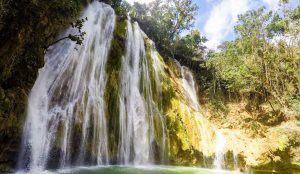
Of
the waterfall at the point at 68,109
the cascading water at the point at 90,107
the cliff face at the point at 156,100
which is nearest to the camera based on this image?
the cliff face at the point at 156,100

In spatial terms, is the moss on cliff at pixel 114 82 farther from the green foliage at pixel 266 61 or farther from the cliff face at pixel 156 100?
the green foliage at pixel 266 61

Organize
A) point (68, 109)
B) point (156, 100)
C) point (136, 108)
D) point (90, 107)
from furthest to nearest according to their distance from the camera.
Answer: point (156, 100)
point (136, 108)
point (90, 107)
point (68, 109)

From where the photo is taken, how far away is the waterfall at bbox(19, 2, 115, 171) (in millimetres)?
10860

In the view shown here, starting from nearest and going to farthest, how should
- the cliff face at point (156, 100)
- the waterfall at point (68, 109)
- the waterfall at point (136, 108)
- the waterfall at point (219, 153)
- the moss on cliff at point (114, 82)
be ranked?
the cliff face at point (156, 100)
the waterfall at point (68, 109)
the moss on cliff at point (114, 82)
the waterfall at point (136, 108)
the waterfall at point (219, 153)

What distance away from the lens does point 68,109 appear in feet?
40.9

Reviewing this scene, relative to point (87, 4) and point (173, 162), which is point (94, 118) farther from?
point (87, 4)

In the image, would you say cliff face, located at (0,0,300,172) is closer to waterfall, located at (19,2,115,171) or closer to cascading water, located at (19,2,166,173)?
cascading water, located at (19,2,166,173)

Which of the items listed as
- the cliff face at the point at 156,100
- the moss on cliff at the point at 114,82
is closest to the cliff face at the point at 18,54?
the cliff face at the point at 156,100

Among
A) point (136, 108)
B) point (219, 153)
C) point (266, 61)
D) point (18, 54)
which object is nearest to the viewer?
point (18, 54)

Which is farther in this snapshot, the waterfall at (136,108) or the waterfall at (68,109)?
the waterfall at (136,108)

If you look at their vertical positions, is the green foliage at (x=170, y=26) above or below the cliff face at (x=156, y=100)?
above

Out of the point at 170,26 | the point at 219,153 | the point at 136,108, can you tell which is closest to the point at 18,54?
the point at 136,108

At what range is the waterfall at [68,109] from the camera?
10.9 meters

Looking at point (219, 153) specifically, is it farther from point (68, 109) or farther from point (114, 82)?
point (68, 109)
